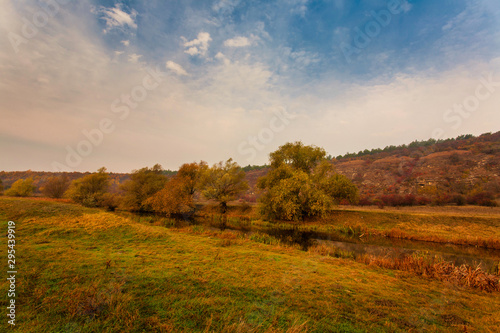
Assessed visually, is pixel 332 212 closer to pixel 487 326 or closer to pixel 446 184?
pixel 487 326

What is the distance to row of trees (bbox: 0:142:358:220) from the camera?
2670 centimetres

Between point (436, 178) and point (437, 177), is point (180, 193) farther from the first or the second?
point (437, 177)

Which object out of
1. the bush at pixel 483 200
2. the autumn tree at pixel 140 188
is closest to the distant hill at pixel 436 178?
the bush at pixel 483 200

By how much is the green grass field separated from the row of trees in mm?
17097

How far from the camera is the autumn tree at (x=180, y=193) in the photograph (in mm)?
34219

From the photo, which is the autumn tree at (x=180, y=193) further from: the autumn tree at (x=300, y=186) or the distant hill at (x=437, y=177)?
the distant hill at (x=437, y=177)

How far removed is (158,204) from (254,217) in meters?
18.0

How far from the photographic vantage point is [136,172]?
4469 centimetres

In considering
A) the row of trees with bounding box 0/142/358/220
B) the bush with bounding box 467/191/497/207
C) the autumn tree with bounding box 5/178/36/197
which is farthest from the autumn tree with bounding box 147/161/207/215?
the bush with bounding box 467/191/497/207

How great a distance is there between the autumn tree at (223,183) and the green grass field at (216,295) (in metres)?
29.0

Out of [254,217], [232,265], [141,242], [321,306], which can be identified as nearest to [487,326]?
[321,306]

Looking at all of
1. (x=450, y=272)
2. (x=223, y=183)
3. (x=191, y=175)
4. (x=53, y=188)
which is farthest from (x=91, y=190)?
(x=450, y=272)

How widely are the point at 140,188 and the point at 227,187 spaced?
1939cm

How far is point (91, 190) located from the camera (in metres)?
43.5
